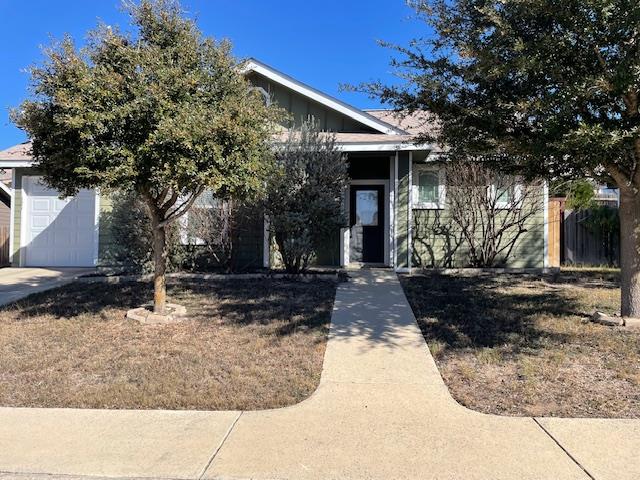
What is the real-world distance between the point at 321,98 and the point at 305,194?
3383 millimetres

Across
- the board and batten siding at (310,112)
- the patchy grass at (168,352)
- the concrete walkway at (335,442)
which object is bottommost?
the concrete walkway at (335,442)

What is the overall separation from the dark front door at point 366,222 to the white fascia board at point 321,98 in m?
1.85

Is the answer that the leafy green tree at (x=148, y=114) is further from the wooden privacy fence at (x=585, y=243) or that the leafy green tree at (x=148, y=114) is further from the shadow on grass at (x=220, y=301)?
the wooden privacy fence at (x=585, y=243)

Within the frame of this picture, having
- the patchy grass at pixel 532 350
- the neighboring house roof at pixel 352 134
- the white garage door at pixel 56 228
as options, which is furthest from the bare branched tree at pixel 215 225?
the patchy grass at pixel 532 350

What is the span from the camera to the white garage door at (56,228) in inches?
531

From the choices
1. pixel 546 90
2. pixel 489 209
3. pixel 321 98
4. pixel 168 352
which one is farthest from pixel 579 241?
pixel 168 352

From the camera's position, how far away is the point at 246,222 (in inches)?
462

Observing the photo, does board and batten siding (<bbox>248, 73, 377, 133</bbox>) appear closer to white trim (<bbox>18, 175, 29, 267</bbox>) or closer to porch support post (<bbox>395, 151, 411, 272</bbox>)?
porch support post (<bbox>395, 151, 411, 272</bbox>)

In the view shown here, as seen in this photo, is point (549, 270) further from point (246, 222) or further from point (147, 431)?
point (147, 431)

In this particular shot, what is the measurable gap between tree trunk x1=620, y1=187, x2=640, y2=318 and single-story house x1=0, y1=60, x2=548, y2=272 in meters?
5.19

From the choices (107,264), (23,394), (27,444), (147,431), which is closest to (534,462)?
(147,431)

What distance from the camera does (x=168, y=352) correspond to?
20.4 ft

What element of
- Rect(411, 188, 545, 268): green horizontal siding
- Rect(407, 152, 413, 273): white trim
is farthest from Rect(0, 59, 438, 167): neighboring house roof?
Rect(411, 188, 545, 268): green horizontal siding

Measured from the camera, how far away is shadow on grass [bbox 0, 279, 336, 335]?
7617mm
